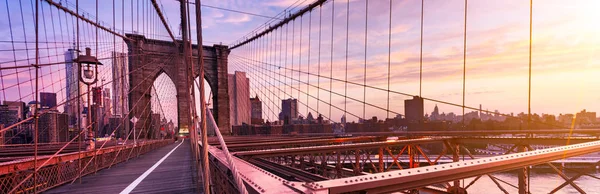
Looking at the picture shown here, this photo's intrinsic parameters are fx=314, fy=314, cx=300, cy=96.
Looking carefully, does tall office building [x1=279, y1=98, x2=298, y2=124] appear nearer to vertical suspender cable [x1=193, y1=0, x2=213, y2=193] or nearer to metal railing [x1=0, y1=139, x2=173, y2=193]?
metal railing [x1=0, y1=139, x2=173, y2=193]

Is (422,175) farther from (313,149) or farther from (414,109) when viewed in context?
(414,109)

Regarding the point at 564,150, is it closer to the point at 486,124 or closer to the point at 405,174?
the point at 405,174

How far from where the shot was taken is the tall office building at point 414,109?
556 inches

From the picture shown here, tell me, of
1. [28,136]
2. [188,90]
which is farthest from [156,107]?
[188,90]

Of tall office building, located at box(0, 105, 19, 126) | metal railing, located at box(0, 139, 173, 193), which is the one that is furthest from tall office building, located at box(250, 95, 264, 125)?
metal railing, located at box(0, 139, 173, 193)

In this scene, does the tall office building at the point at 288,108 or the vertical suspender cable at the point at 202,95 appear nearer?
the vertical suspender cable at the point at 202,95

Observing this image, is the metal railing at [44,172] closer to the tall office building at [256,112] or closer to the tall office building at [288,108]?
the tall office building at [288,108]

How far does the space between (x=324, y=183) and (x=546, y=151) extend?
3.01 meters

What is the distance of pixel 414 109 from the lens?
48.0ft

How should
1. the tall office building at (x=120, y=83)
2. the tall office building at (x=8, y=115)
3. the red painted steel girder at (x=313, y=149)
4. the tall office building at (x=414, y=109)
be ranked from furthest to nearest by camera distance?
the tall office building at (x=8, y=115) < the tall office building at (x=414, y=109) < the tall office building at (x=120, y=83) < the red painted steel girder at (x=313, y=149)

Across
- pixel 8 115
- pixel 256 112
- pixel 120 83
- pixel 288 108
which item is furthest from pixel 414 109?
pixel 256 112

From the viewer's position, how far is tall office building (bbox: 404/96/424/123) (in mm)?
14131

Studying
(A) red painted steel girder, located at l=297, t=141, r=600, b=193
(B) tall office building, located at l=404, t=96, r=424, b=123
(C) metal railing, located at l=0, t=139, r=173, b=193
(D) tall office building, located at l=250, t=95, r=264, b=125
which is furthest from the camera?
(D) tall office building, located at l=250, t=95, r=264, b=125

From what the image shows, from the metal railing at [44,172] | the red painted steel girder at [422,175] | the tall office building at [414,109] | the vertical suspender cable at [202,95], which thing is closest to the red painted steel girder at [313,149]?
the vertical suspender cable at [202,95]
